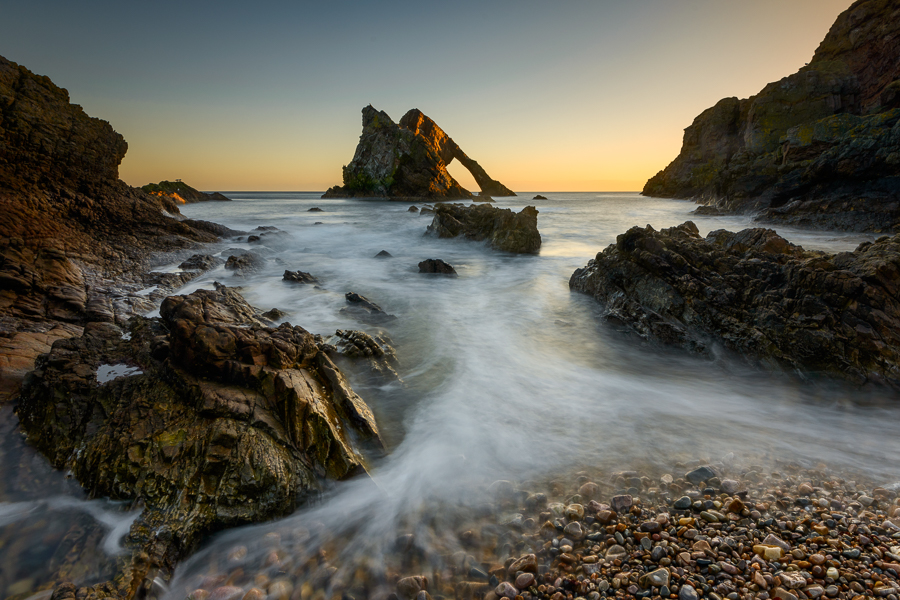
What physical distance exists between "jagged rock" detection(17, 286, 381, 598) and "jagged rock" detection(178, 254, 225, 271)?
6.43 meters

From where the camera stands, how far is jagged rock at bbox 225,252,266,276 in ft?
34.3

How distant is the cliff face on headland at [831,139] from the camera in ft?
53.6

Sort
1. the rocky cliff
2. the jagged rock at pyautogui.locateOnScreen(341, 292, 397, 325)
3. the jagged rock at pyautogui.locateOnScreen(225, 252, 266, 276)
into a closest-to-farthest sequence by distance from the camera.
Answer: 1. the rocky cliff
2. the jagged rock at pyautogui.locateOnScreen(341, 292, 397, 325)
3. the jagged rock at pyautogui.locateOnScreen(225, 252, 266, 276)

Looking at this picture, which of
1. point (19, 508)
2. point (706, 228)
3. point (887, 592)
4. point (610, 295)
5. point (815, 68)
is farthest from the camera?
point (815, 68)

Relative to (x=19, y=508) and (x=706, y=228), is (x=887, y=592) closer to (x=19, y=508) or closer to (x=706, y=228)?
(x=19, y=508)

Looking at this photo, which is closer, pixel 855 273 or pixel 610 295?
pixel 855 273

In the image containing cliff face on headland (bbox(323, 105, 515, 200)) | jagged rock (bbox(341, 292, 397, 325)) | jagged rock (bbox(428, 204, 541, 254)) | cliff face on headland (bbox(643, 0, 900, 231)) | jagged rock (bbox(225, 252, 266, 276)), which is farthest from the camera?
cliff face on headland (bbox(323, 105, 515, 200))

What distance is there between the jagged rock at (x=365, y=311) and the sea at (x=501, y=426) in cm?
26

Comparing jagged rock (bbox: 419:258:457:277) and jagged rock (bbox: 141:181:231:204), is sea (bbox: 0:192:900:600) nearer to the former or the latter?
jagged rock (bbox: 419:258:457:277)

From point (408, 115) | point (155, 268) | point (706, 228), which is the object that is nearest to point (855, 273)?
point (155, 268)

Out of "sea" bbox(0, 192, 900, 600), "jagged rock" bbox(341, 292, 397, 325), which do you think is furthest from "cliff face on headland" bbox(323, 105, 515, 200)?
"sea" bbox(0, 192, 900, 600)

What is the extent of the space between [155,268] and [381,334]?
668 cm

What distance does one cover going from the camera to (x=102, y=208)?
8906 mm

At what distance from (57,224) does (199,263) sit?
112 inches
